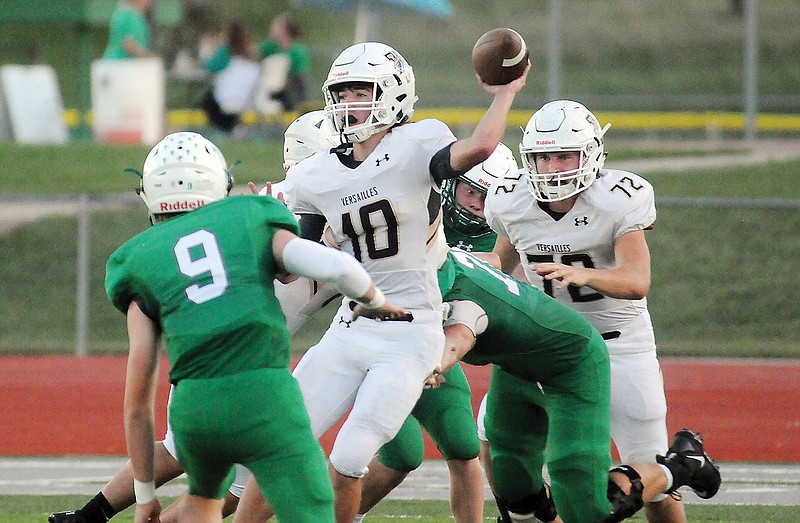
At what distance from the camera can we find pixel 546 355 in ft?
16.3

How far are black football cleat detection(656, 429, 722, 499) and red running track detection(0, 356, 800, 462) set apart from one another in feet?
8.49

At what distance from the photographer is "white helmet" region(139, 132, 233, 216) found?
407 cm

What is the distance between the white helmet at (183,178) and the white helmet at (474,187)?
6.23 ft

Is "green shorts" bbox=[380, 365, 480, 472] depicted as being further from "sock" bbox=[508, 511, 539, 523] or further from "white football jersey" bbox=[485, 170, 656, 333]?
"white football jersey" bbox=[485, 170, 656, 333]

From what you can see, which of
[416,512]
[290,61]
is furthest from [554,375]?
[290,61]

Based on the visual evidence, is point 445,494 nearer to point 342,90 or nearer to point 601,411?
point 601,411

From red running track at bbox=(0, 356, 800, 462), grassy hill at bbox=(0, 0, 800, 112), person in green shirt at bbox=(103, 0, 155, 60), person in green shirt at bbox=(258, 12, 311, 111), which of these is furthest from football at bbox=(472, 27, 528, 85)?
grassy hill at bbox=(0, 0, 800, 112)

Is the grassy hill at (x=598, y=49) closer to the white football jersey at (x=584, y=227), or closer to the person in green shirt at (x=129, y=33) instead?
the person in green shirt at (x=129, y=33)

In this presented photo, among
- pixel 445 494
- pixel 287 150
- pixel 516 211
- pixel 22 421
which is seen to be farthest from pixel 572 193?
pixel 22 421

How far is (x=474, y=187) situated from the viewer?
19.4 ft

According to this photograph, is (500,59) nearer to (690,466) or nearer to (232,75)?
(690,466)

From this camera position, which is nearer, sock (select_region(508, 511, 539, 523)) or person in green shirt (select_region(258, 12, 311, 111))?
sock (select_region(508, 511, 539, 523))

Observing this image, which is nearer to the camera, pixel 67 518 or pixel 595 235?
pixel 67 518

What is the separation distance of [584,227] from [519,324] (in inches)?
23.5
